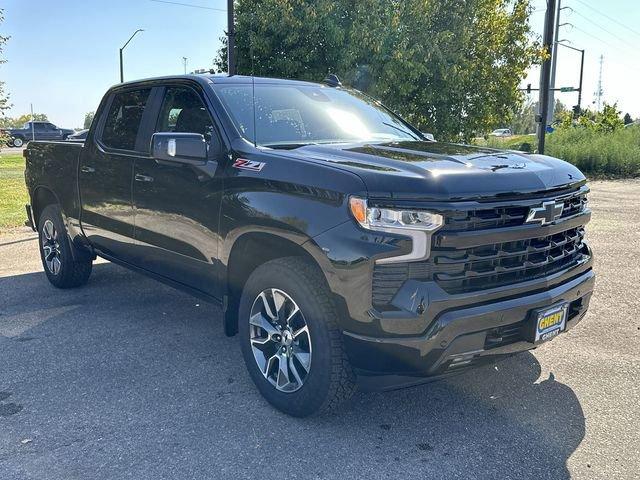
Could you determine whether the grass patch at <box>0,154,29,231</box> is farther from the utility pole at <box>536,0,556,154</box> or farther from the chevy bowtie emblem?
the utility pole at <box>536,0,556,154</box>

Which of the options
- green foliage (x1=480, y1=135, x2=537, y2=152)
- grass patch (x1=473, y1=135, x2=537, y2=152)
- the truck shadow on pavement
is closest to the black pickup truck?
the truck shadow on pavement

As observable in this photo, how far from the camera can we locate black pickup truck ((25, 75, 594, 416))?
115 inches

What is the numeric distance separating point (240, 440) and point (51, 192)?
3856 mm

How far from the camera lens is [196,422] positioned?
3426 mm

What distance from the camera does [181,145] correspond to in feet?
12.3

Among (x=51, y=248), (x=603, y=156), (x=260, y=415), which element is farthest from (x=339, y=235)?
(x=603, y=156)

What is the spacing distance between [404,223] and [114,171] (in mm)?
2864

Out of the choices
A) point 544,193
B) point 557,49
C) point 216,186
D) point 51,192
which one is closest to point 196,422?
point 216,186

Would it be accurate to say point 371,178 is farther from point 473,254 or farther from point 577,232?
point 577,232

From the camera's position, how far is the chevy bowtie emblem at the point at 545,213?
3.18 meters

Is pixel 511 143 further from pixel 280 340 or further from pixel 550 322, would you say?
pixel 280 340

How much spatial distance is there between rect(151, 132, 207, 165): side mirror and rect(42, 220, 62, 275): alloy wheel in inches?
109

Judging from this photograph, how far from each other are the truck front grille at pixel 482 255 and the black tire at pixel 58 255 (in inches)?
158

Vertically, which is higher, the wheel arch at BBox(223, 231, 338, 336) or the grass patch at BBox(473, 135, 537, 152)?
the grass patch at BBox(473, 135, 537, 152)
